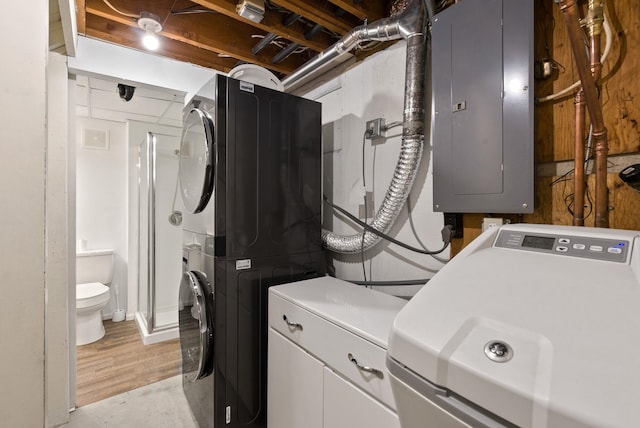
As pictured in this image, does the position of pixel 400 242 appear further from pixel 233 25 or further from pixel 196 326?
pixel 233 25

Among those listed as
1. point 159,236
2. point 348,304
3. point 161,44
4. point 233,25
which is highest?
point 233,25

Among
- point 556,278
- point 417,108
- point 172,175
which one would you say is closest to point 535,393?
point 556,278

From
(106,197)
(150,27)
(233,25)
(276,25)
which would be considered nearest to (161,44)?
(150,27)

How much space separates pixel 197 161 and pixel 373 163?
1063 mm

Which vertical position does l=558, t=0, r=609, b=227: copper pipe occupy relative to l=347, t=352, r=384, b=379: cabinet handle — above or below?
above

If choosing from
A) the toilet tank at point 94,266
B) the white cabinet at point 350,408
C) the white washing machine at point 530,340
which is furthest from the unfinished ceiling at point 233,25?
the toilet tank at point 94,266

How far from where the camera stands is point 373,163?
73.2 inches

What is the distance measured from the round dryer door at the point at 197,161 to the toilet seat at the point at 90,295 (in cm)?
184

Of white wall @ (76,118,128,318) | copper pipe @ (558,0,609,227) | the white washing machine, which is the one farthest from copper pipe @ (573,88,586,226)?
white wall @ (76,118,128,318)

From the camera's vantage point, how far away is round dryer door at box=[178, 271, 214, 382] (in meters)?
1.53

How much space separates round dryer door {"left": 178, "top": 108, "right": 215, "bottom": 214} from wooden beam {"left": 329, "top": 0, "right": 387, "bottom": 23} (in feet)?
3.30

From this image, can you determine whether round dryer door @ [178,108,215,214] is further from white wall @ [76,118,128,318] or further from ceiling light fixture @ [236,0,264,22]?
white wall @ [76,118,128,318]

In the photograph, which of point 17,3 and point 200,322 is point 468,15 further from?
point 200,322

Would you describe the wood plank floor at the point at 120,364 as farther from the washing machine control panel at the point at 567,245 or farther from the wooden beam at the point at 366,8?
the wooden beam at the point at 366,8
